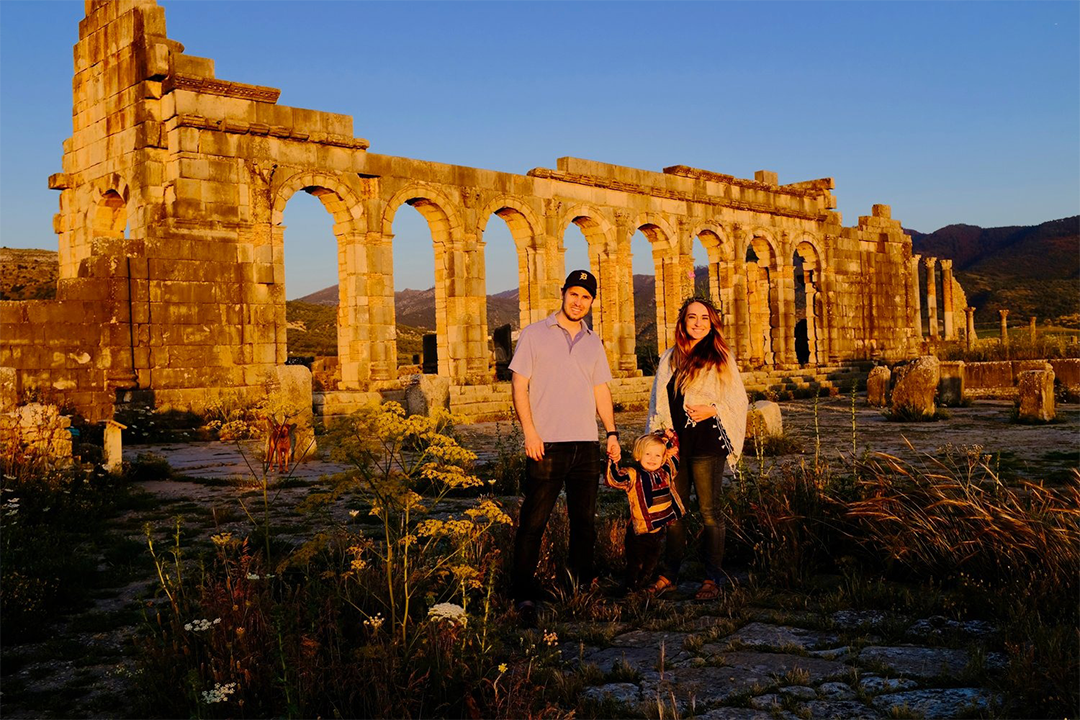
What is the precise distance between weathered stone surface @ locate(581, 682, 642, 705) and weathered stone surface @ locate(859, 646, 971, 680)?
3.45 ft

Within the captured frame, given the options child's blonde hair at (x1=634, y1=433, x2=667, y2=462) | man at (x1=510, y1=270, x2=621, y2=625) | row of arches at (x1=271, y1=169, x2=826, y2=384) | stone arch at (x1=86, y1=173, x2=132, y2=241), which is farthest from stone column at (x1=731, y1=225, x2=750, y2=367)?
man at (x1=510, y1=270, x2=621, y2=625)

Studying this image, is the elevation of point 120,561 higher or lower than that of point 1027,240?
lower

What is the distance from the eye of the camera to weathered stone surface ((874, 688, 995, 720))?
3.39 metres

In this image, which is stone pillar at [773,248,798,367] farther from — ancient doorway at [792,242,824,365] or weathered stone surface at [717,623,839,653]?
weathered stone surface at [717,623,839,653]

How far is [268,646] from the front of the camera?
3867mm

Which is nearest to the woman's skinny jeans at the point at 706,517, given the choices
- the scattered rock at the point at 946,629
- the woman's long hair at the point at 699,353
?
the woman's long hair at the point at 699,353

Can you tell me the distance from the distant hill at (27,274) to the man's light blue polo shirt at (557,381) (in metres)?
36.3

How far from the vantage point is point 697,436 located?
18.0 ft

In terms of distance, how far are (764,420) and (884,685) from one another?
8007 millimetres

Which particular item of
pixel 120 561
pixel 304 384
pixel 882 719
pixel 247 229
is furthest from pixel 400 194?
pixel 882 719

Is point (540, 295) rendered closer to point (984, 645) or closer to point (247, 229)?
point (247, 229)

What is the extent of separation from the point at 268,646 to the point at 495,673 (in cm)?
98

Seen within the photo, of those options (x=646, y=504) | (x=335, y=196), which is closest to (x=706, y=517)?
(x=646, y=504)

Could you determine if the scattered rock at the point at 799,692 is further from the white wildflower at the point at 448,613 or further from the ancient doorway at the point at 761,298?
the ancient doorway at the point at 761,298
